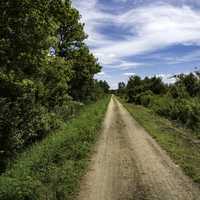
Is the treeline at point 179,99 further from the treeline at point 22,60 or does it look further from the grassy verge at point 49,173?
the treeline at point 22,60

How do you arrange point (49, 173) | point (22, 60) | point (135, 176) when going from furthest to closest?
point (22, 60) < point (135, 176) < point (49, 173)

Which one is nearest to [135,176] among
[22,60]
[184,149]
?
[184,149]

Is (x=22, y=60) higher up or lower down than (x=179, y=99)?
higher up

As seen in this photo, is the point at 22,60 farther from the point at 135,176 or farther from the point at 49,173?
the point at 135,176

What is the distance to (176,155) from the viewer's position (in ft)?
45.3

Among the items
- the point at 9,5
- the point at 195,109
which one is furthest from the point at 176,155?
the point at 195,109

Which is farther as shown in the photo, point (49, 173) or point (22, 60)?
point (22, 60)

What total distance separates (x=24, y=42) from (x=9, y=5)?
1294mm

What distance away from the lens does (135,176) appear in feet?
35.6

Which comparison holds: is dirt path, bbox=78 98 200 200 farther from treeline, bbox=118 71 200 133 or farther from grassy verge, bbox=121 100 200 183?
treeline, bbox=118 71 200 133

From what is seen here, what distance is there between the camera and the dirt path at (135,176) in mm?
8992

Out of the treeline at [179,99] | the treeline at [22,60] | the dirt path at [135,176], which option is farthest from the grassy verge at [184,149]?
the treeline at [22,60]

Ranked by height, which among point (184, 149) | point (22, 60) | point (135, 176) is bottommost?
point (135, 176)

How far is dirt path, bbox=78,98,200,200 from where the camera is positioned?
354 inches
